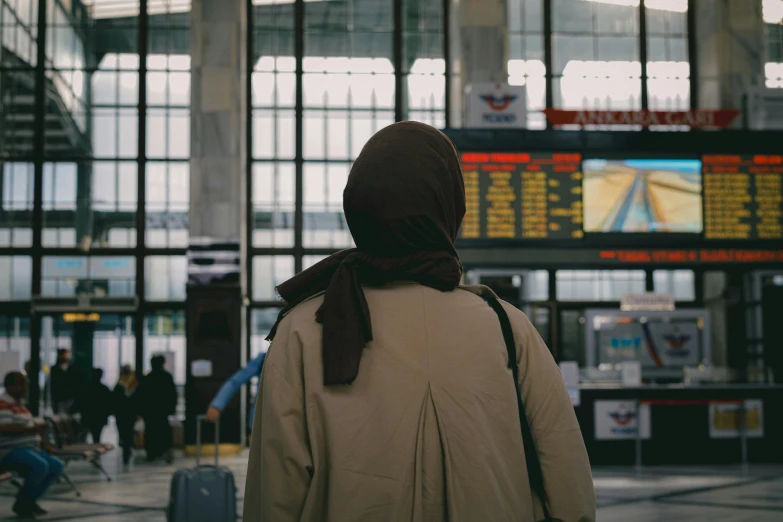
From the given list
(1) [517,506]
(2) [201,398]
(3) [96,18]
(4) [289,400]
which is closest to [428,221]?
(4) [289,400]

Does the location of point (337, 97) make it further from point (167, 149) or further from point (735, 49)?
point (735, 49)

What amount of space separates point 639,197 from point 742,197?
1.49 metres

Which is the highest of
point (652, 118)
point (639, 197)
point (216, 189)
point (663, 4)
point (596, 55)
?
point (663, 4)

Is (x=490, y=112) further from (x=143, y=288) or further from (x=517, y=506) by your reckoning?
(x=517, y=506)

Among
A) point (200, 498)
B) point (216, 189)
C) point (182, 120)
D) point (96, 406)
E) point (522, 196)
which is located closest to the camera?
point (200, 498)

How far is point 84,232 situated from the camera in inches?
709

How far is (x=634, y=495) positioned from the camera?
1044cm

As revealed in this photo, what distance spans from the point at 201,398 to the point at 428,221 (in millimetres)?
14984

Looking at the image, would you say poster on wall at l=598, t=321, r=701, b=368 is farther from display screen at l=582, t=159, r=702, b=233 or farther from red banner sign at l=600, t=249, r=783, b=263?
display screen at l=582, t=159, r=702, b=233

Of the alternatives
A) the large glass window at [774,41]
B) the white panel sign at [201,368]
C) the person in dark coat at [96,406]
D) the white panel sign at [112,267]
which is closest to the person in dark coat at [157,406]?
the person in dark coat at [96,406]

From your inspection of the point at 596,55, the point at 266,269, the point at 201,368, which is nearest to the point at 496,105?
the point at 596,55

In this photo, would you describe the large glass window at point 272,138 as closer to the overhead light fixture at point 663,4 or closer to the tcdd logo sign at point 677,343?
the overhead light fixture at point 663,4

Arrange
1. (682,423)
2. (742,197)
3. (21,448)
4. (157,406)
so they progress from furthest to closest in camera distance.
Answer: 1. (157,406)
2. (682,423)
3. (742,197)
4. (21,448)

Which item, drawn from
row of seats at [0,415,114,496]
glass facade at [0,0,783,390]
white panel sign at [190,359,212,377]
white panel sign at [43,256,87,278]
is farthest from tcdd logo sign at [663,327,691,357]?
white panel sign at [43,256,87,278]
